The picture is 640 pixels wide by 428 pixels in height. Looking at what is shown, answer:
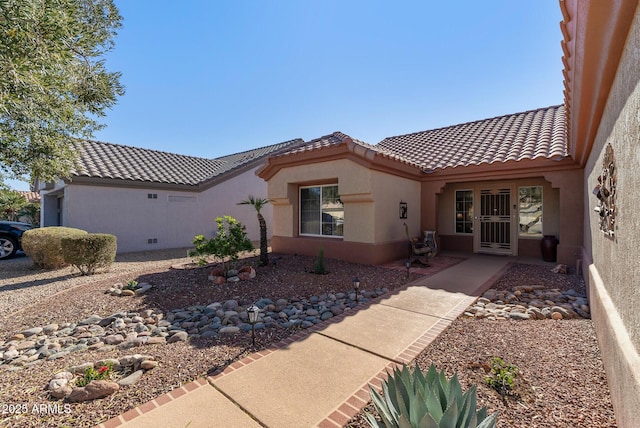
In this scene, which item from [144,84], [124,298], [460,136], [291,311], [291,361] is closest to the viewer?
[291,361]

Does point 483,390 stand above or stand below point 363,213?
below

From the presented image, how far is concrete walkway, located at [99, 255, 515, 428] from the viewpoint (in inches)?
98.6

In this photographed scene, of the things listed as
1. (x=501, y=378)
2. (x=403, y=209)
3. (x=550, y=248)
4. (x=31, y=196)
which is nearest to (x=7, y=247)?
(x=403, y=209)

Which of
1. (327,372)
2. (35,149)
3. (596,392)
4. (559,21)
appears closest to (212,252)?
(327,372)

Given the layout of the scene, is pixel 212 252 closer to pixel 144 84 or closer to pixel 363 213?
pixel 363 213

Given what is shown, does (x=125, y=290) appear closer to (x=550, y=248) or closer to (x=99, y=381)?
(x=99, y=381)

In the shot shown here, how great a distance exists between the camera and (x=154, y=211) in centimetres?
1352

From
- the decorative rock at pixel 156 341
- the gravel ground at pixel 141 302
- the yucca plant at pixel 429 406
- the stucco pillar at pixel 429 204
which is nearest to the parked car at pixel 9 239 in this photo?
the gravel ground at pixel 141 302

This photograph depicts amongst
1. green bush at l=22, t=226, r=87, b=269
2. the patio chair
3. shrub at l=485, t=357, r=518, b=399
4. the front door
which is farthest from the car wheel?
the front door

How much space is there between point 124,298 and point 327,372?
17.6 ft

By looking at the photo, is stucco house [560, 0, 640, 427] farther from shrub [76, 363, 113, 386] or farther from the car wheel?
the car wheel

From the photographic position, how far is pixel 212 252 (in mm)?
7270

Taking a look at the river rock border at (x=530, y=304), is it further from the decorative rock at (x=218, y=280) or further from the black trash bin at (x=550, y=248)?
the decorative rock at (x=218, y=280)

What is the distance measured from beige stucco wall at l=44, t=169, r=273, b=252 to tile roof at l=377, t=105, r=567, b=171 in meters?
8.95
